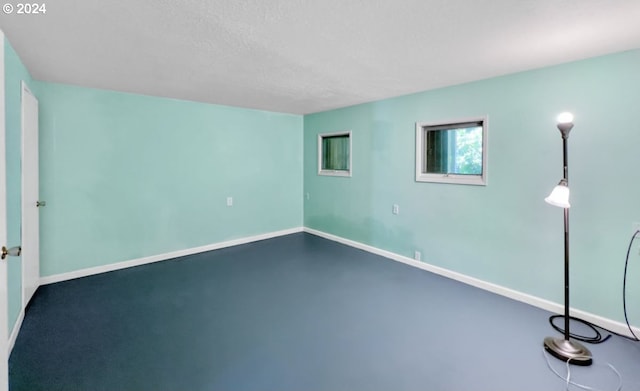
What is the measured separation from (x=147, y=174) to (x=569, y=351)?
4612 mm

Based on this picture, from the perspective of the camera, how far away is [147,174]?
153 inches

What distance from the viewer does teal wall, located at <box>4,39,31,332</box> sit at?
6.68 ft

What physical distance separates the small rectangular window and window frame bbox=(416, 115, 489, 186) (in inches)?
49.0

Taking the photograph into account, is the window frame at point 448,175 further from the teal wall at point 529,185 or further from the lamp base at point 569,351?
the lamp base at point 569,351

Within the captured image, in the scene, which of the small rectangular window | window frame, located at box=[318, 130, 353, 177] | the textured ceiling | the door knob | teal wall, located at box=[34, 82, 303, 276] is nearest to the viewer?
the door knob

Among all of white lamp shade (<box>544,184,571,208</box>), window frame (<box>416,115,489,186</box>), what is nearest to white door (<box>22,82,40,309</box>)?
window frame (<box>416,115,489,186</box>)

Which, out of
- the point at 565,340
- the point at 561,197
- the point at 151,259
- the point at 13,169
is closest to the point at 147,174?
the point at 151,259

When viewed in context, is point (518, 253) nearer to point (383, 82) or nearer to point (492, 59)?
point (492, 59)

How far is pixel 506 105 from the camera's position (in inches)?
115

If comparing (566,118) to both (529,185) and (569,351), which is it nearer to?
A: (529,185)

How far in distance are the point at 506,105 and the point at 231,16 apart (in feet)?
8.70

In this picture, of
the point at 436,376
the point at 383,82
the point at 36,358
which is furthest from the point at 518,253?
the point at 36,358

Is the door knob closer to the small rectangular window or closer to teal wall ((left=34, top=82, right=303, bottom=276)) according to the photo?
→ teal wall ((left=34, top=82, right=303, bottom=276))

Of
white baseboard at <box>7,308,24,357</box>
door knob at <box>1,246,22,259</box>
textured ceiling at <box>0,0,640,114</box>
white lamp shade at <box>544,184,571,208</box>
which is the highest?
textured ceiling at <box>0,0,640,114</box>
